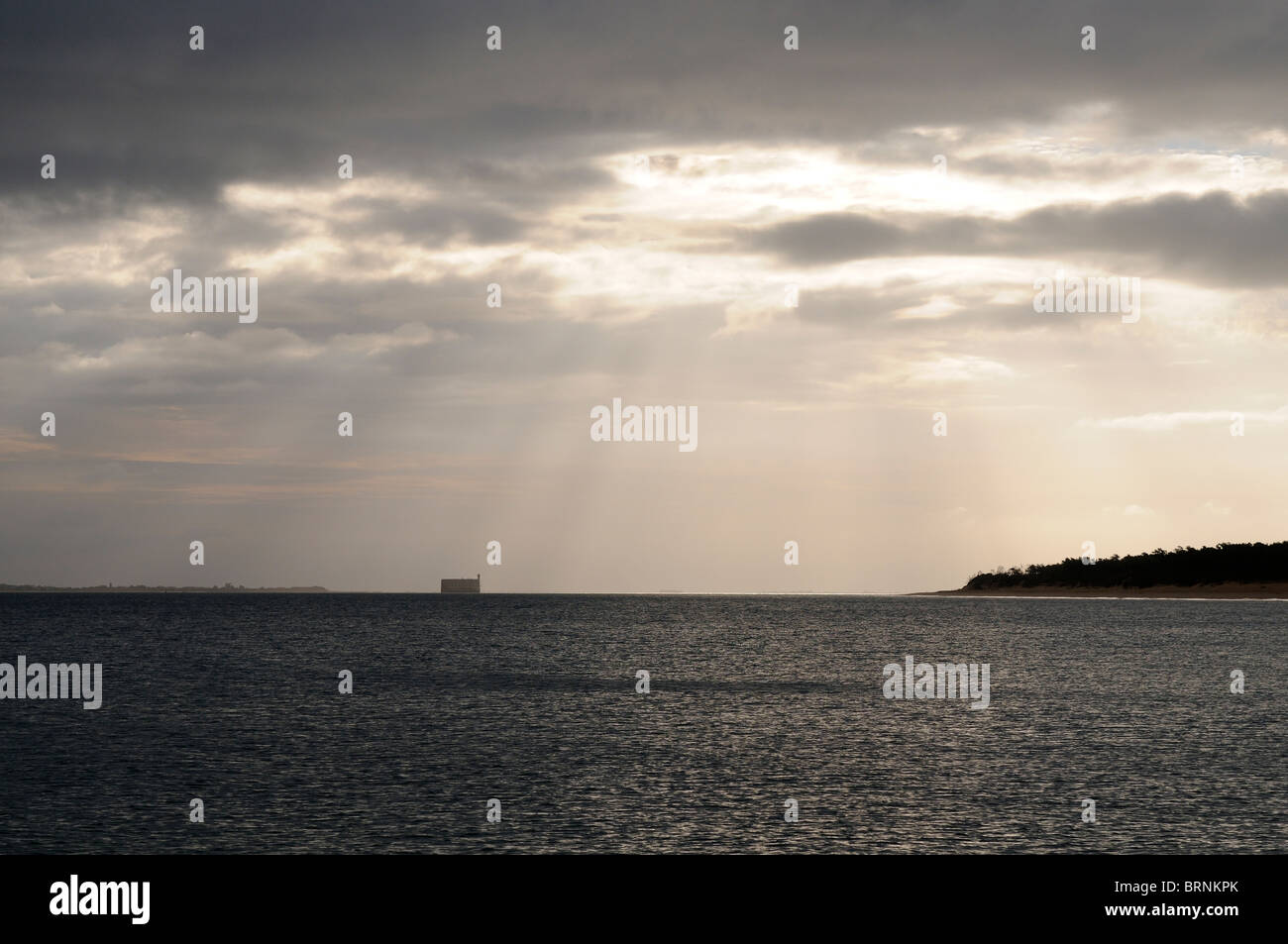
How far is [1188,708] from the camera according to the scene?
77625 mm

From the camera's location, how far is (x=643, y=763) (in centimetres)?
5322

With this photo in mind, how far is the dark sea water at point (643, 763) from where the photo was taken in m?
38.3

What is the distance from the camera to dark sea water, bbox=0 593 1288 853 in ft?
126

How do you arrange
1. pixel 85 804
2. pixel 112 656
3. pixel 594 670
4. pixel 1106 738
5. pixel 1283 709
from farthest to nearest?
1. pixel 112 656
2. pixel 594 670
3. pixel 1283 709
4. pixel 1106 738
5. pixel 85 804

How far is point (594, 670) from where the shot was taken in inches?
4535
